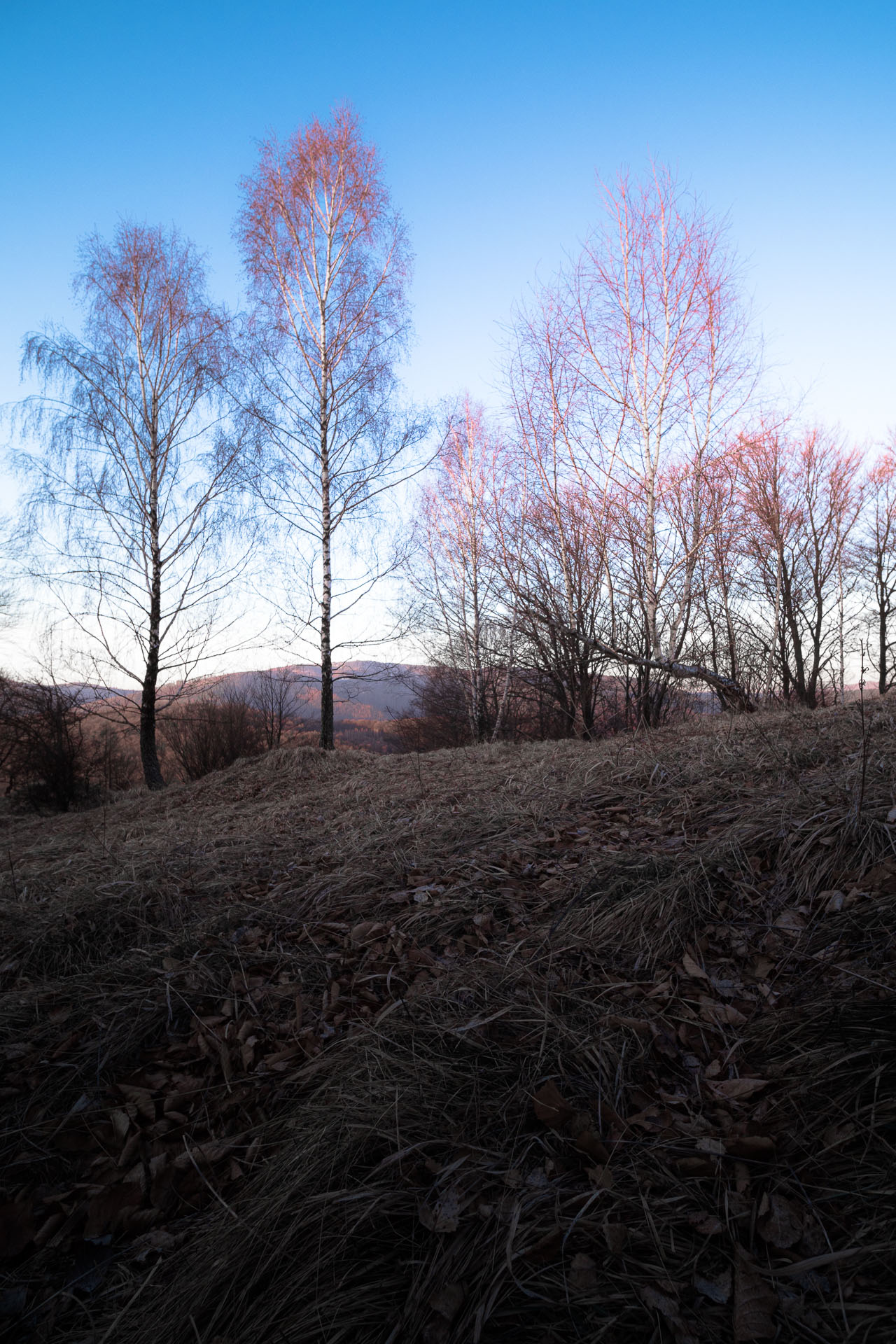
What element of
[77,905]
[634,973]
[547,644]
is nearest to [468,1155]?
[634,973]

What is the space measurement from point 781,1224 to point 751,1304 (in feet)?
0.56

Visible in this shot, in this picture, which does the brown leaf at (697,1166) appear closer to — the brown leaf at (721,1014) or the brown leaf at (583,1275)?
the brown leaf at (583,1275)

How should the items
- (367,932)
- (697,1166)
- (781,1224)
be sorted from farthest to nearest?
(367,932), (697,1166), (781,1224)

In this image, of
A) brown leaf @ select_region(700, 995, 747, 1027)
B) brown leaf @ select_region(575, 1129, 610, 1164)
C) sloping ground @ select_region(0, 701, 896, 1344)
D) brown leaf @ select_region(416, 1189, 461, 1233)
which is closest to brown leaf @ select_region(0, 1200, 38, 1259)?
sloping ground @ select_region(0, 701, 896, 1344)

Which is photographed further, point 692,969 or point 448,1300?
point 692,969

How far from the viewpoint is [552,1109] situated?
1.41 metres

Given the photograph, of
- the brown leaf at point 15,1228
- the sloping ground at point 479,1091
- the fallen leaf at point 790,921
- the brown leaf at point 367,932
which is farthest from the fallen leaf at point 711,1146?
the brown leaf at point 15,1228

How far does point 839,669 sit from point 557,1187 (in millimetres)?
22430

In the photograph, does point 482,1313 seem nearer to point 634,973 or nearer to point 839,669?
point 634,973

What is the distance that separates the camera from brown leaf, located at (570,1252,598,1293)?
110cm

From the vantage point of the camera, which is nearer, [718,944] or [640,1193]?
[640,1193]

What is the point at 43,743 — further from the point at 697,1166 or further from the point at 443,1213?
the point at 697,1166

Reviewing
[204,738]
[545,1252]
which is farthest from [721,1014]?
[204,738]

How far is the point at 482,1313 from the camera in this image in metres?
1.07
